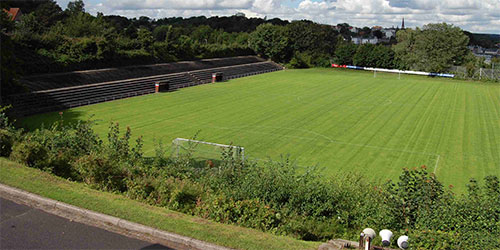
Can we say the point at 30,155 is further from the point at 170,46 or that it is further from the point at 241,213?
the point at 170,46

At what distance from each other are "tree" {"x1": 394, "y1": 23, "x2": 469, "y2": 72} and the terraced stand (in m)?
34.3

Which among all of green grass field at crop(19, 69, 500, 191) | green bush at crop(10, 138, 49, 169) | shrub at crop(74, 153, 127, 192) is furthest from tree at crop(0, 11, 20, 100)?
shrub at crop(74, 153, 127, 192)

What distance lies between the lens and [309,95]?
40.8m

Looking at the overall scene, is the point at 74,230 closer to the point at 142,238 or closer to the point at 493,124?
the point at 142,238

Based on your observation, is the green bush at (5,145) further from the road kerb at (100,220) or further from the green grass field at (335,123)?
the green grass field at (335,123)

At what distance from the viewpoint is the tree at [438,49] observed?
6694 centimetres

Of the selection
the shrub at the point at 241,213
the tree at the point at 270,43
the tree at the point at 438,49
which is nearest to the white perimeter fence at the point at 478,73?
the tree at the point at 438,49

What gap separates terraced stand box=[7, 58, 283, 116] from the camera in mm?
29672

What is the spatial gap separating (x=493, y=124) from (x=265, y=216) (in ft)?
87.4

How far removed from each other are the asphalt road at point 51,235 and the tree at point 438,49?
67.7 meters

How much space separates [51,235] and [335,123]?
22.8 meters

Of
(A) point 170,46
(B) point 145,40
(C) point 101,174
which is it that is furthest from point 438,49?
(C) point 101,174

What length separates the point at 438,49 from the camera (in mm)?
67750

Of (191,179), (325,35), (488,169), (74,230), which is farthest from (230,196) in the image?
(325,35)
